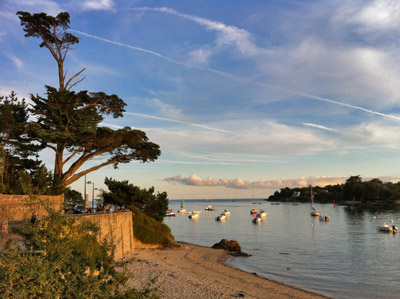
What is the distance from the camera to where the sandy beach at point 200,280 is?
737 inches

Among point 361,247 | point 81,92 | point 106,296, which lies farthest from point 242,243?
point 106,296

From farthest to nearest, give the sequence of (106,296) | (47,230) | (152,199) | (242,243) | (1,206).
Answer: (242,243) < (152,199) < (1,206) < (47,230) < (106,296)

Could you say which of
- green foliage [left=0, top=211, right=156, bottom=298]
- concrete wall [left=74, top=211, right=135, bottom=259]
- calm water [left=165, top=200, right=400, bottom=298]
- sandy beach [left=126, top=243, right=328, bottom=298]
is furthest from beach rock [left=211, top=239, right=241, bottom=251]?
green foliage [left=0, top=211, right=156, bottom=298]

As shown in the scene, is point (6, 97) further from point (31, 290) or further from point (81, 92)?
→ point (31, 290)

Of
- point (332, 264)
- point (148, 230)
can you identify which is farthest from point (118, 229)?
point (332, 264)

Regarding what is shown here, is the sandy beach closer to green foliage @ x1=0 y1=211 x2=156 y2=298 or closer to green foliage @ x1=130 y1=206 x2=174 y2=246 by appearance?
green foliage @ x1=130 y1=206 x2=174 y2=246

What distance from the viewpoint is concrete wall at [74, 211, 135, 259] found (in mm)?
24002

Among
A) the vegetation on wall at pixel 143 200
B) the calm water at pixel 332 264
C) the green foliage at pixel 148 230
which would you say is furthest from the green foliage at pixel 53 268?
the vegetation on wall at pixel 143 200

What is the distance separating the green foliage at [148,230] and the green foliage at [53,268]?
2637 cm

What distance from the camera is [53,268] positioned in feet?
20.8

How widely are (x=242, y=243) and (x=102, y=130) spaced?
29380mm

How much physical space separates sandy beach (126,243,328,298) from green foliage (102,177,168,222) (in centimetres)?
932

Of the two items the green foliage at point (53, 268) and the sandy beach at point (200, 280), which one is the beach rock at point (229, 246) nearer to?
the sandy beach at point (200, 280)

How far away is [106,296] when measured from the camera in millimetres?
6973
